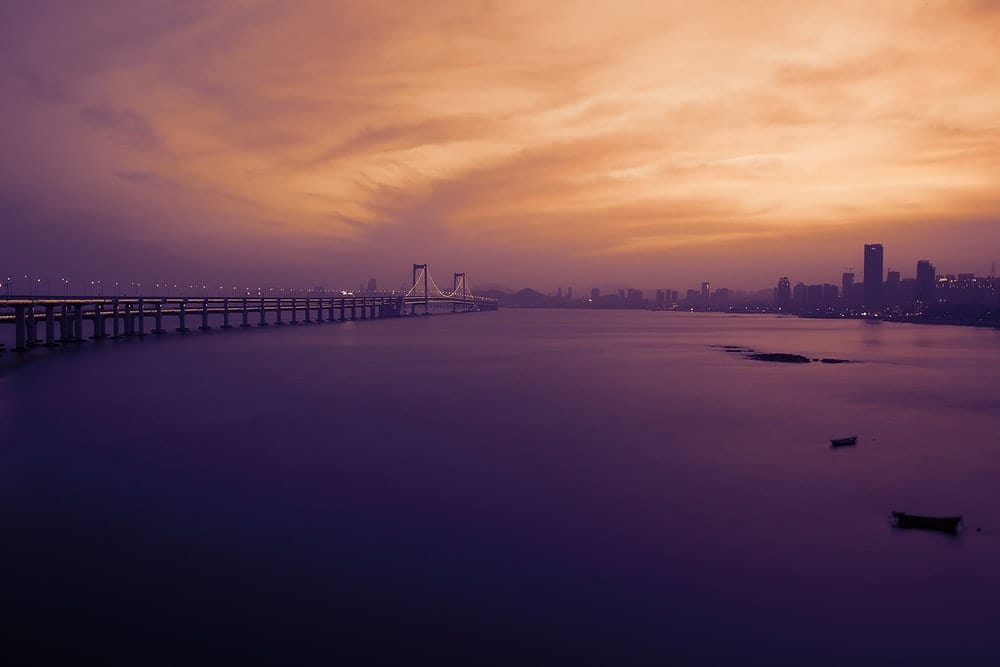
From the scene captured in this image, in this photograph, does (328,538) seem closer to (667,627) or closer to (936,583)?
(667,627)

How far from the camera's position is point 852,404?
61.3 feet

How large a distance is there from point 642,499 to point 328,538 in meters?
4.44

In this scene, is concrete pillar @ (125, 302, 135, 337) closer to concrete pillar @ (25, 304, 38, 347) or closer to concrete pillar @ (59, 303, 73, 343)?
concrete pillar @ (59, 303, 73, 343)

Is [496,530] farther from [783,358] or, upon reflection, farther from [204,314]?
[204,314]

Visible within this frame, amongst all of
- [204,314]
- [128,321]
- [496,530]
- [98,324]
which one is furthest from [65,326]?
[496,530]

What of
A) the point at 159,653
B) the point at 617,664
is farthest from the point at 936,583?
the point at 159,653

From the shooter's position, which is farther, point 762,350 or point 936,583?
point 762,350

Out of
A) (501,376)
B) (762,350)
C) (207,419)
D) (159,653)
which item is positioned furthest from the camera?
(762,350)

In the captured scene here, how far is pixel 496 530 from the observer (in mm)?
7930

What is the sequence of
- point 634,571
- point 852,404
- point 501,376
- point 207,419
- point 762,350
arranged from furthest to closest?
point 762,350 → point 501,376 → point 852,404 → point 207,419 → point 634,571

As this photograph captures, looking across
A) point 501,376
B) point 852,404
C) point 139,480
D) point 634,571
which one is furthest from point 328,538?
point 501,376

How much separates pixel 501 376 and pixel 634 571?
1896 cm

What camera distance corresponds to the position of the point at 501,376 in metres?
25.7

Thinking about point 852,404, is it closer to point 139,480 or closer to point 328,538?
point 328,538
